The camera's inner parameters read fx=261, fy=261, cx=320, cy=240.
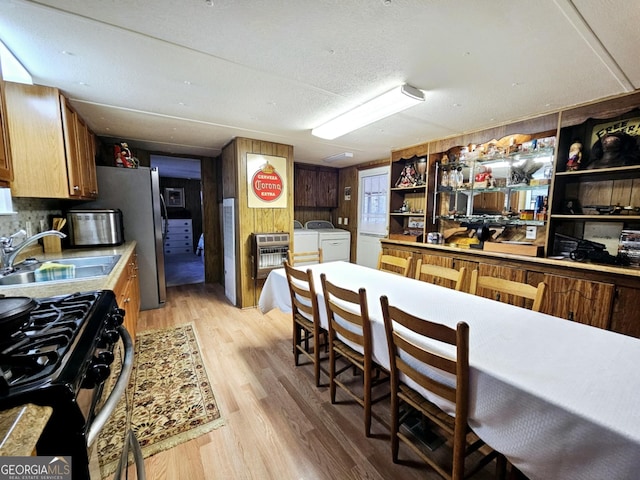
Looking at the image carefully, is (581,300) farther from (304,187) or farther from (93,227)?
(93,227)

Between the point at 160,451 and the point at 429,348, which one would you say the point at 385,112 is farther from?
the point at 160,451

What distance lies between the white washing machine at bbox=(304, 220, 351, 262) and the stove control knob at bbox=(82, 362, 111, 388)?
172 inches

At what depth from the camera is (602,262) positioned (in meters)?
2.14

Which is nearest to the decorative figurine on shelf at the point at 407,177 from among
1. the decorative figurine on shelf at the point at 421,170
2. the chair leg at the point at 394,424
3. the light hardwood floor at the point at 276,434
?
the decorative figurine on shelf at the point at 421,170

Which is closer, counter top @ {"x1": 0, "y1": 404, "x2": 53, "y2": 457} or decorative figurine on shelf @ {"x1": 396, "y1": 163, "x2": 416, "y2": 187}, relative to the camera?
counter top @ {"x1": 0, "y1": 404, "x2": 53, "y2": 457}

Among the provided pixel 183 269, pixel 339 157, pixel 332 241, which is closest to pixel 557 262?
pixel 339 157

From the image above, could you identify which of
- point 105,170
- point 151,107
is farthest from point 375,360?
point 105,170

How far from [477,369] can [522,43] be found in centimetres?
171

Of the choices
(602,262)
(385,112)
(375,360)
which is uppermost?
(385,112)

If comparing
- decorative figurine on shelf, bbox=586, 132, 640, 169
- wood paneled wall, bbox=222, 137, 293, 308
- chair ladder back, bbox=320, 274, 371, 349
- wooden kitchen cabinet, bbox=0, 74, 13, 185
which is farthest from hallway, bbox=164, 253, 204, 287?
decorative figurine on shelf, bbox=586, 132, 640, 169

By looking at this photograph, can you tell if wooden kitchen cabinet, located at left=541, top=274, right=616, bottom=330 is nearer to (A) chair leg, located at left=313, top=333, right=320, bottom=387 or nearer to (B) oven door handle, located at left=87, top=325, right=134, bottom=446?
(A) chair leg, located at left=313, top=333, right=320, bottom=387

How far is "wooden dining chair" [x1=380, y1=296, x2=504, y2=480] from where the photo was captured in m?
0.96

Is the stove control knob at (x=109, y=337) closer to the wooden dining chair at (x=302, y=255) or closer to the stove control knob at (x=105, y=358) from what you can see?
the stove control knob at (x=105, y=358)

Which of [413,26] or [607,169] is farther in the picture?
[607,169]
